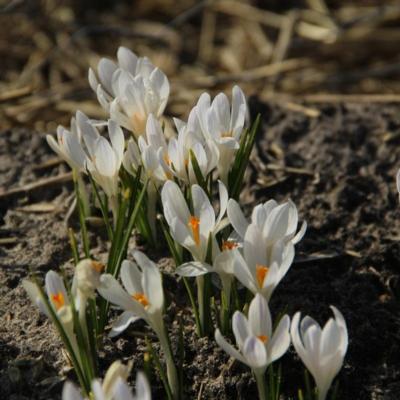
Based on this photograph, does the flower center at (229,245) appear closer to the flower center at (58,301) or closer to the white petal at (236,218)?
the white petal at (236,218)

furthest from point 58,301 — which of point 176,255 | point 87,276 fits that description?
point 176,255

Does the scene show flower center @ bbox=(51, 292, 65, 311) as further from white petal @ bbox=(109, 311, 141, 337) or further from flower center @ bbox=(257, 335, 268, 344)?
flower center @ bbox=(257, 335, 268, 344)

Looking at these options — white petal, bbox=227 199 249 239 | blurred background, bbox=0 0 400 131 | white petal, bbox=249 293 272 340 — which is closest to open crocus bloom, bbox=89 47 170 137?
white petal, bbox=227 199 249 239

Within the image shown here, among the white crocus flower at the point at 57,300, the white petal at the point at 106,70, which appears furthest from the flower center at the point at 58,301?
the white petal at the point at 106,70

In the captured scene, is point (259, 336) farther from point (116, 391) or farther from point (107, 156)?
point (107, 156)

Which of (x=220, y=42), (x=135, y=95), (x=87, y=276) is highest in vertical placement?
(x=135, y=95)
